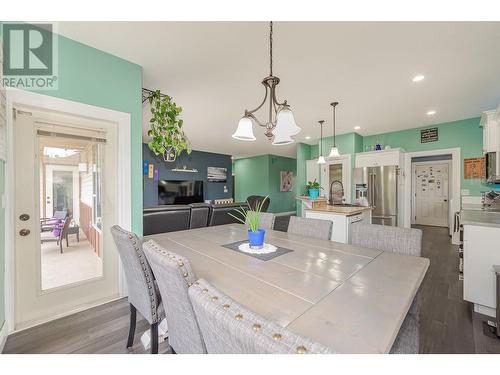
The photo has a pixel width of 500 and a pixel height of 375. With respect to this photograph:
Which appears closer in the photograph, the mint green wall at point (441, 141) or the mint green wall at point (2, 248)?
the mint green wall at point (2, 248)

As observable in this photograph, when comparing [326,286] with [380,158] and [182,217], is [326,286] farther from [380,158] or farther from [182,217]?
[380,158]

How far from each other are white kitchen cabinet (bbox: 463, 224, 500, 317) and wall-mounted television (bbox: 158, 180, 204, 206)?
22.4 ft

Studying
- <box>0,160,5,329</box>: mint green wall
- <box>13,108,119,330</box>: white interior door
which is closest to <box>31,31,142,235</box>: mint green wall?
<box>13,108,119,330</box>: white interior door

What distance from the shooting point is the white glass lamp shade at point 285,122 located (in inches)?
64.1

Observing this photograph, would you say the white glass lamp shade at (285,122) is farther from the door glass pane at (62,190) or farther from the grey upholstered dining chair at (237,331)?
the door glass pane at (62,190)

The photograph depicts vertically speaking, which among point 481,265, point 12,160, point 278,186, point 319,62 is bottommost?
point 481,265

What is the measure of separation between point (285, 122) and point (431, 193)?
7127 mm

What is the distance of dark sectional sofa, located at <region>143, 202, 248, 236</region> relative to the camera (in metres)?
3.32

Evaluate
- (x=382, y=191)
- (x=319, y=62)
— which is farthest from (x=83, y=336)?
(x=382, y=191)

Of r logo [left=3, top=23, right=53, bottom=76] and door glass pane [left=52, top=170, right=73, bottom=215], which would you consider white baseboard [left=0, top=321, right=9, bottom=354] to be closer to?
door glass pane [left=52, top=170, right=73, bottom=215]

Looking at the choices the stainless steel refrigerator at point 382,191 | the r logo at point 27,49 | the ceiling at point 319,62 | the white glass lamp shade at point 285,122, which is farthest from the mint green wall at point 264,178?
the r logo at point 27,49

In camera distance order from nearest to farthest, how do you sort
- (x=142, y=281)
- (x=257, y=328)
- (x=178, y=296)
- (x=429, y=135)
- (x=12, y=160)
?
(x=257, y=328) → (x=178, y=296) → (x=142, y=281) → (x=12, y=160) → (x=429, y=135)

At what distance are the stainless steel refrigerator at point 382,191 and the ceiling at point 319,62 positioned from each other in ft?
4.62

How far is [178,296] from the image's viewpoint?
92 cm
